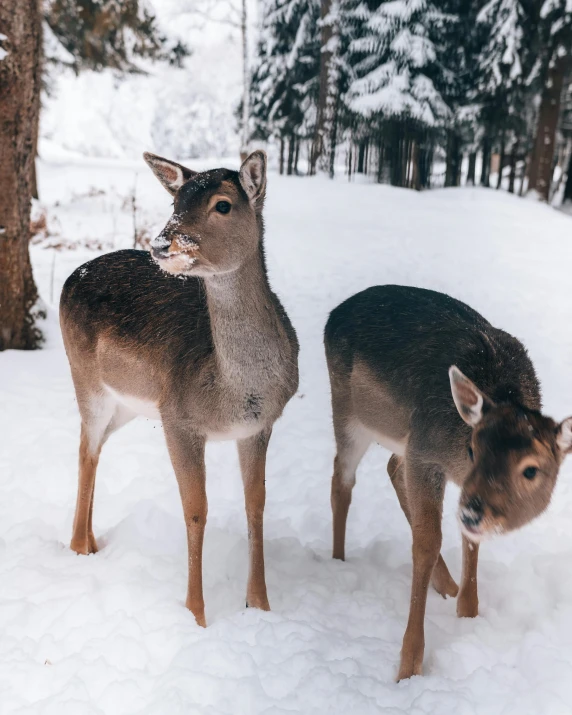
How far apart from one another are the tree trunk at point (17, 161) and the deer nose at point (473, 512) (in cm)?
545

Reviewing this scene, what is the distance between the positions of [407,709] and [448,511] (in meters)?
2.23

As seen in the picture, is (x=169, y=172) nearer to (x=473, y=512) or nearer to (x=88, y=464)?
(x=88, y=464)

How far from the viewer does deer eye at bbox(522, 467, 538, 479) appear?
2926 mm

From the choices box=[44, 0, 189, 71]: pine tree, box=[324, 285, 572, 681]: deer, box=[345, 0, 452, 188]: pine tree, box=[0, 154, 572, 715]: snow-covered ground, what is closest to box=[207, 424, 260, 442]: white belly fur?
box=[324, 285, 572, 681]: deer

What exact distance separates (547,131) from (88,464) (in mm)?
18134

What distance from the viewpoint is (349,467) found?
4.73 m

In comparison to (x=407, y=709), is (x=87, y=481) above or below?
above

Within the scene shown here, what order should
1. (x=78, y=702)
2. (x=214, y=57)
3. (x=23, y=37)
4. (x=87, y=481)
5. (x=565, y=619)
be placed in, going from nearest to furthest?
(x=78, y=702) → (x=565, y=619) → (x=87, y=481) → (x=23, y=37) → (x=214, y=57)

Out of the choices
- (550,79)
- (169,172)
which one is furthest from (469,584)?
(550,79)

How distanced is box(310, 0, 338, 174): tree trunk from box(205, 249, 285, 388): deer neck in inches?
753

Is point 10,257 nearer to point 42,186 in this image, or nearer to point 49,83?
point 42,186

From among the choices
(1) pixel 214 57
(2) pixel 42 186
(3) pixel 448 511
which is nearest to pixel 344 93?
(2) pixel 42 186

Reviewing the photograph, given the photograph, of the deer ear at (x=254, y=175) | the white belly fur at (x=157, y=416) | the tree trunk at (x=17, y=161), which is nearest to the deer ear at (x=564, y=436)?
the white belly fur at (x=157, y=416)

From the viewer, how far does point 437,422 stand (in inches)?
143
